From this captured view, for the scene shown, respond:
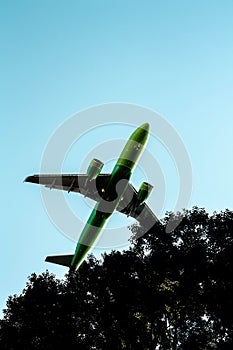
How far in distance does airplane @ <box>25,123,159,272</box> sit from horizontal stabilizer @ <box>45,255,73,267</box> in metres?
2.26

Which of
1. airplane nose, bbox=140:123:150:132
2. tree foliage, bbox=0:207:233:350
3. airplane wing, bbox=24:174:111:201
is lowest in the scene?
tree foliage, bbox=0:207:233:350

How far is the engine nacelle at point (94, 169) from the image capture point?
32.8m

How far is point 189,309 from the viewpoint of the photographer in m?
39.3

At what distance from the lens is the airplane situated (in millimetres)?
31828

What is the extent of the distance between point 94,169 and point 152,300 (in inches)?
654

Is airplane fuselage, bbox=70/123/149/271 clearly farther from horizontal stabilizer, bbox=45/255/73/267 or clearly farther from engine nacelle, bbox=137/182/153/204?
horizontal stabilizer, bbox=45/255/73/267

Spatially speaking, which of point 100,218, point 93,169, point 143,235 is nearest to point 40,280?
point 143,235

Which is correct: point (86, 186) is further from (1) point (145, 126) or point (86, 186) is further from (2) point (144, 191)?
(1) point (145, 126)

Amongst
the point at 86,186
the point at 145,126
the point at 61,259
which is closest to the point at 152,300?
the point at 61,259

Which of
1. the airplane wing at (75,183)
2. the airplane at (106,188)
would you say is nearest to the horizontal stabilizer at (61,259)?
the airplane at (106,188)

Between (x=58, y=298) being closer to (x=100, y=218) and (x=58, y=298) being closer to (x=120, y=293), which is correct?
(x=120, y=293)

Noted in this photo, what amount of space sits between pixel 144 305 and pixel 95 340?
24.6 ft

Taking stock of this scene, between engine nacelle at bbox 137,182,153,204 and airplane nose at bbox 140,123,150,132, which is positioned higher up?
airplane nose at bbox 140,123,150,132

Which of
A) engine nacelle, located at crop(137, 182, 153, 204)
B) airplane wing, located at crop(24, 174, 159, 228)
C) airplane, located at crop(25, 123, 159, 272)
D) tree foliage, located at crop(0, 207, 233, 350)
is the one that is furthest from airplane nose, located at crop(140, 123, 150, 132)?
tree foliage, located at crop(0, 207, 233, 350)
